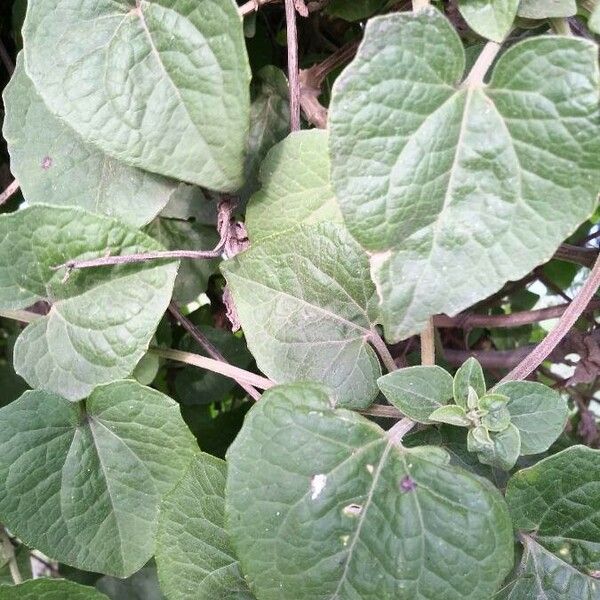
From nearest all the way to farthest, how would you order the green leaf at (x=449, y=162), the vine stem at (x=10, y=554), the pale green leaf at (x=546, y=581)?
1. the green leaf at (x=449, y=162)
2. the pale green leaf at (x=546, y=581)
3. the vine stem at (x=10, y=554)

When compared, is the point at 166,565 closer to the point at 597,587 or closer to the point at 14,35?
the point at 597,587

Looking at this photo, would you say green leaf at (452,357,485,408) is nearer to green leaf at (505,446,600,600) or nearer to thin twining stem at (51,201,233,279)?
green leaf at (505,446,600,600)

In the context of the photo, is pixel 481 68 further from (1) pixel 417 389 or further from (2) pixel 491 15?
(1) pixel 417 389

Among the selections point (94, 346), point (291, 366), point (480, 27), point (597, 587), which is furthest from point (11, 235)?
point (597, 587)

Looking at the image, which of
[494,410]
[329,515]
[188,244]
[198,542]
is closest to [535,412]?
[494,410]

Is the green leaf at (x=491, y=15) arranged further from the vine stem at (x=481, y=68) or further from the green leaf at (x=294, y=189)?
the green leaf at (x=294, y=189)

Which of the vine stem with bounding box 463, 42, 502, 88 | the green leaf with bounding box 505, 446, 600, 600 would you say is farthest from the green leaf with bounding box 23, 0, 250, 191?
the green leaf with bounding box 505, 446, 600, 600

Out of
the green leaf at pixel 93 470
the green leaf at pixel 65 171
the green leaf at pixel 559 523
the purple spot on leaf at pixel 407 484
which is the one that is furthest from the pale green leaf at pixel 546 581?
the green leaf at pixel 65 171
